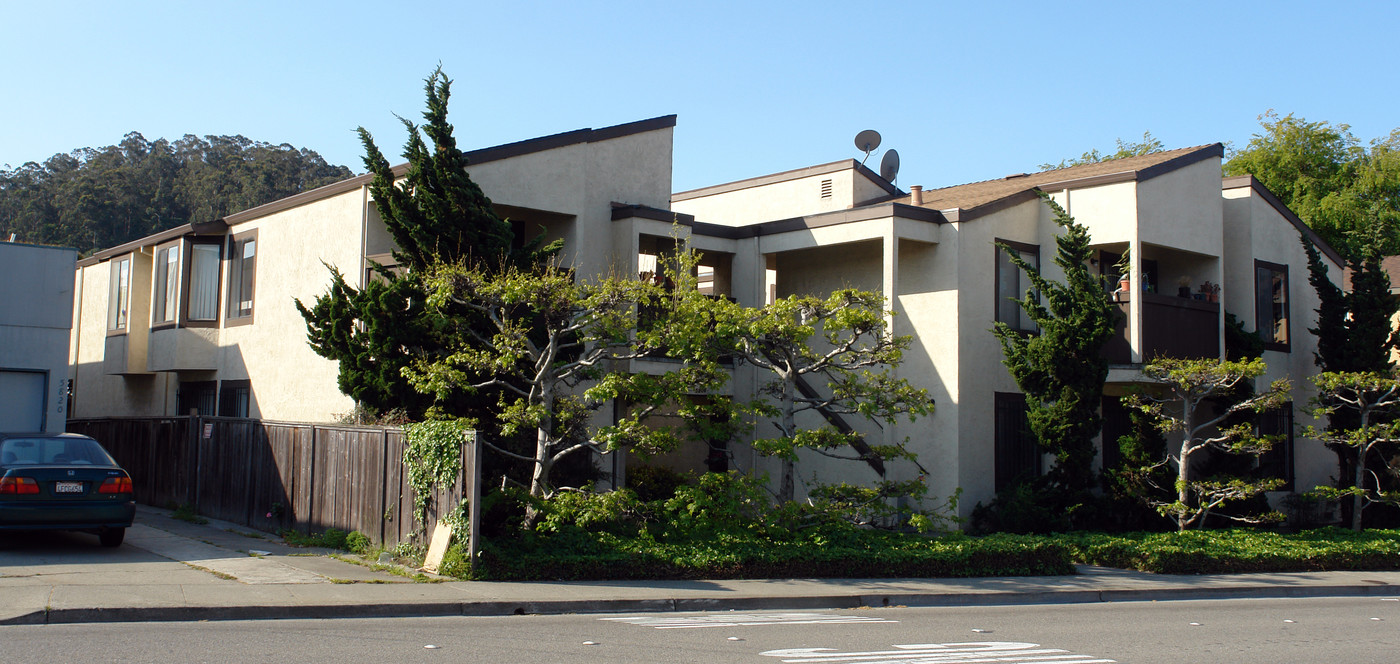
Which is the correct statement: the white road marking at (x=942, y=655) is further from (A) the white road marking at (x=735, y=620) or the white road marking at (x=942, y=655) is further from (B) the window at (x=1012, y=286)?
(B) the window at (x=1012, y=286)

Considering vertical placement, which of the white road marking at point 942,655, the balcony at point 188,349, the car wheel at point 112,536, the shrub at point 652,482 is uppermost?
the balcony at point 188,349

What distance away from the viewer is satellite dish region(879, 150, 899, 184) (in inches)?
950

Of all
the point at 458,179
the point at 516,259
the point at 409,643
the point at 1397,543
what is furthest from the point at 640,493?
the point at 1397,543

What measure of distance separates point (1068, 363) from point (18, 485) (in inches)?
573

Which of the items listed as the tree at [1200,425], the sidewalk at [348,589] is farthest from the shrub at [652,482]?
the tree at [1200,425]

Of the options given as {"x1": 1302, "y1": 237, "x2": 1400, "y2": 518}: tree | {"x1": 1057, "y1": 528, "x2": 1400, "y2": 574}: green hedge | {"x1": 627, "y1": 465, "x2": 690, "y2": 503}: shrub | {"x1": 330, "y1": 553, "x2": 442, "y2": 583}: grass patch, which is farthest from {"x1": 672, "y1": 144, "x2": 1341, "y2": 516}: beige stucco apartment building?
{"x1": 330, "y1": 553, "x2": 442, "y2": 583}: grass patch

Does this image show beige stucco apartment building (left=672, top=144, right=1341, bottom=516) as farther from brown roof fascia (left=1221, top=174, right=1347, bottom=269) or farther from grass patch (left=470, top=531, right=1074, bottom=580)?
grass patch (left=470, top=531, right=1074, bottom=580)

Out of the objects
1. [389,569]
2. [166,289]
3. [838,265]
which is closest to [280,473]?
[389,569]

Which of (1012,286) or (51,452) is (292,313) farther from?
(1012,286)

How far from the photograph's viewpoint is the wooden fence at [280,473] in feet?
43.8

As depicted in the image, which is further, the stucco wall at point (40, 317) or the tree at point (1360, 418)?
the tree at point (1360, 418)

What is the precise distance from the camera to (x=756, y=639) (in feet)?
30.7

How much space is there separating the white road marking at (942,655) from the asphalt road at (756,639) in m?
0.02

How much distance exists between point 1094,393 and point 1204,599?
14.4 feet
